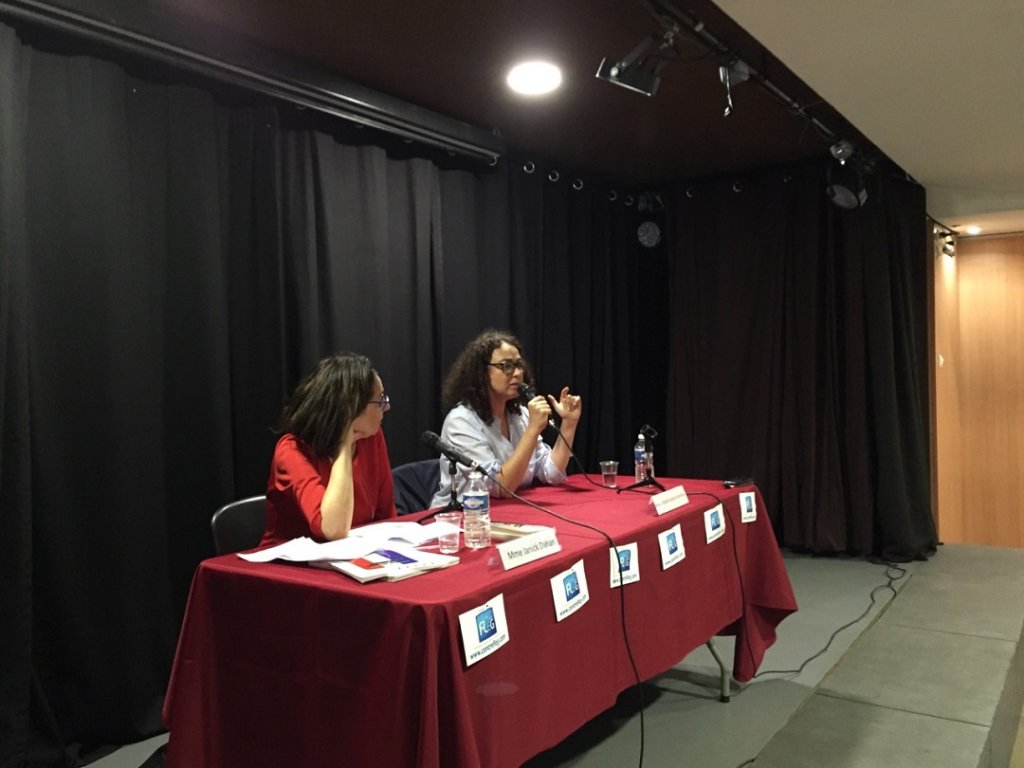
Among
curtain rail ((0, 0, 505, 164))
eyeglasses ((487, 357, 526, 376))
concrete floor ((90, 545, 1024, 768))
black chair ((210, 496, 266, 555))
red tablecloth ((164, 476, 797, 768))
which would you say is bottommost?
concrete floor ((90, 545, 1024, 768))

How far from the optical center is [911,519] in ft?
13.5

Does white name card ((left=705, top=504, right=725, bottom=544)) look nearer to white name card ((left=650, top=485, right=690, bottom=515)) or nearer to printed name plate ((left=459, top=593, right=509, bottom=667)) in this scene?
white name card ((left=650, top=485, right=690, bottom=515))

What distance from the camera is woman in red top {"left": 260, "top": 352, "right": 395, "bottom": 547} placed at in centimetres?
172

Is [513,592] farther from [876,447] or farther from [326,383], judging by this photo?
[876,447]

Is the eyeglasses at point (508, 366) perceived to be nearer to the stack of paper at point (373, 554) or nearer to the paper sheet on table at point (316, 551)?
the stack of paper at point (373, 554)

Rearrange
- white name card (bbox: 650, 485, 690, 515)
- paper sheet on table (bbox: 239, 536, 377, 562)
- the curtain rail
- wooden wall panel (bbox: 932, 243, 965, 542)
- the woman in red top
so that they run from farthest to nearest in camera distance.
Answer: wooden wall panel (bbox: 932, 243, 965, 542) < the curtain rail < white name card (bbox: 650, 485, 690, 515) < the woman in red top < paper sheet on table (bbox: 239, 536, 377, 562)

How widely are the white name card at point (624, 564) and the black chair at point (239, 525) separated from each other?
908 millimetres

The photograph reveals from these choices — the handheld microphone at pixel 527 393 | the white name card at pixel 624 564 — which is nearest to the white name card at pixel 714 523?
the white name card at pixel 624 564

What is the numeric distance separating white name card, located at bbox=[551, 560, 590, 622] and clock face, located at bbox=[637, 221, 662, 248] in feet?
11.4

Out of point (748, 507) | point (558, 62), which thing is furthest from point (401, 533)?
point (558, 62)

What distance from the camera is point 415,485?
8.46 feet

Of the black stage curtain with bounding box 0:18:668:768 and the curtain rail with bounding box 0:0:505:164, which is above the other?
the curtain rail with bounding box 0:0:505:164

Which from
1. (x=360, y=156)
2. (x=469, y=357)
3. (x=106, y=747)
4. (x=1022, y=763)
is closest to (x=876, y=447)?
(x=1022, y=763)

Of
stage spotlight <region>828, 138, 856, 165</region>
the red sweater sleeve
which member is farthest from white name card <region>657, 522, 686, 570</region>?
stage spotlight <region>828, 138, 856, 165</region>
